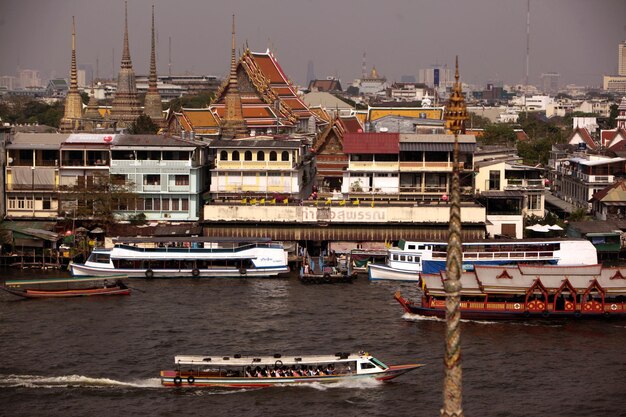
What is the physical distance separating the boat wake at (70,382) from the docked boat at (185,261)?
17138mm

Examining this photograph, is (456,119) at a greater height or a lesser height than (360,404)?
greater

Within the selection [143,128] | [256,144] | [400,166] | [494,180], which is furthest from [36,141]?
[494,180]

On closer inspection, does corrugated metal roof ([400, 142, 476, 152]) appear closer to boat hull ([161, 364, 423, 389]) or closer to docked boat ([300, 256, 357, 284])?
docked boat ([300, 256, 357, 284])

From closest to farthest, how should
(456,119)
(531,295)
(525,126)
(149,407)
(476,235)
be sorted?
(456,119) < (149,407) < (531,295) < (476,235) < (525,126)

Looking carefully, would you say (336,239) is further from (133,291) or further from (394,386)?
(394,386)

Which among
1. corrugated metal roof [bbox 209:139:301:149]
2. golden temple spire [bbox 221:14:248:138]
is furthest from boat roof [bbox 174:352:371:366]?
golden temple spire [bbox 221:14:248:138]

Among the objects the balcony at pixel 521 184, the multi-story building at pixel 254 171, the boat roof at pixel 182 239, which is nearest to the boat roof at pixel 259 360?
the boat roof at pixel 182 239

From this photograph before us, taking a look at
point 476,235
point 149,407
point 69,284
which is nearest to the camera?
point 149,407

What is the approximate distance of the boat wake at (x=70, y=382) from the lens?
3406 cm

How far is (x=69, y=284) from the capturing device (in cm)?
4844

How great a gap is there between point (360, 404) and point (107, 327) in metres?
12.6

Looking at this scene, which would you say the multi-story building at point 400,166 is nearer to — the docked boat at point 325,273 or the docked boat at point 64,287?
the docked boat at point 325,273

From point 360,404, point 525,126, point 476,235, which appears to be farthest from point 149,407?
point 525,126

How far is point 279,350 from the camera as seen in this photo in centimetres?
3791
